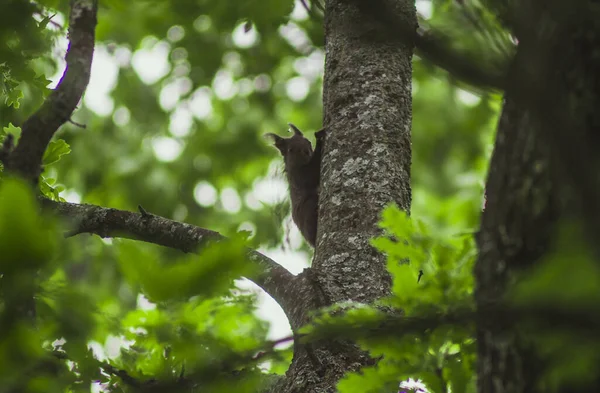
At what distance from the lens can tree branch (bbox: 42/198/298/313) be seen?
206cm

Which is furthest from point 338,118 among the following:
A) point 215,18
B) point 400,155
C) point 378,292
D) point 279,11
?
point 215,18

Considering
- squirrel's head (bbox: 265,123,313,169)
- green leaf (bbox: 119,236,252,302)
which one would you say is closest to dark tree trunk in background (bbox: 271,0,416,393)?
green leaf (bbox: 119,236,252,302)

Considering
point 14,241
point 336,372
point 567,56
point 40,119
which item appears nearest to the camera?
point 14,241

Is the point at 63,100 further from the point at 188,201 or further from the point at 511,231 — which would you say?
the point at 188,201

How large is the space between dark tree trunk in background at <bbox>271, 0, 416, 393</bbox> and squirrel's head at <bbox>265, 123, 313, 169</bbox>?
1.63 m

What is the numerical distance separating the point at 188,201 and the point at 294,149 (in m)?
3.81

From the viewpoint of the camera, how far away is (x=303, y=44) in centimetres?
513

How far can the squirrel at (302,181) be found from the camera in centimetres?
384

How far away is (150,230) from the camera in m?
2.20

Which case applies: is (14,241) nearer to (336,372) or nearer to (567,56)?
(567,56)

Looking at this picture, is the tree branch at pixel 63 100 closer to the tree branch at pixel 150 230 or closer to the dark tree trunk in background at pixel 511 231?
the tree branch at pixel 150 230

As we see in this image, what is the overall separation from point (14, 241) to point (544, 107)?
614mm

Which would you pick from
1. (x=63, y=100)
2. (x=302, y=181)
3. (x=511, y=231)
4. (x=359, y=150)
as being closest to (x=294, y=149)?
(x=302, y=181)

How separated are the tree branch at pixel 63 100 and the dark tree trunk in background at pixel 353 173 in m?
0.75
